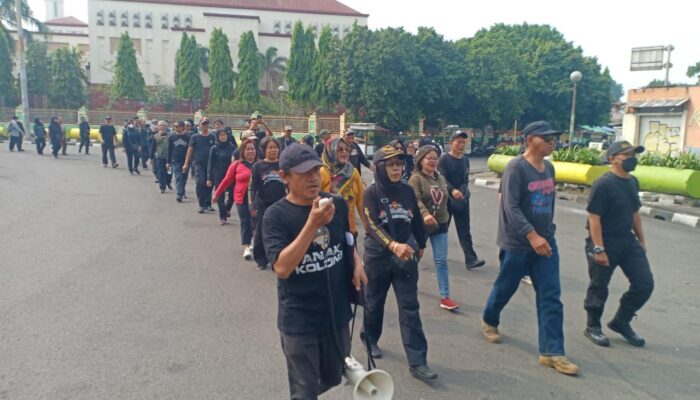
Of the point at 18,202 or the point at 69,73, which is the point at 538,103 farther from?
the point at 69,73

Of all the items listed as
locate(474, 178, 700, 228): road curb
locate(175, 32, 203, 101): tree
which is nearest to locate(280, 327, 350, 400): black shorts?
locate(474, 178, 700, 228): road curb

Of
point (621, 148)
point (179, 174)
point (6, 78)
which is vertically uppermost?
point (6, 78)

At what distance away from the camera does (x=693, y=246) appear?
8.83 m

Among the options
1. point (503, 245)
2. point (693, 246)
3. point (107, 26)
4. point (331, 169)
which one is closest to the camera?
point (503, 245)

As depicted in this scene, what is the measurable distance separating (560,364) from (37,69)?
186 ft

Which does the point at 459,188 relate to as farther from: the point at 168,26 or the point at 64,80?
the point at 168,26

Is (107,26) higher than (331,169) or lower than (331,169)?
higher

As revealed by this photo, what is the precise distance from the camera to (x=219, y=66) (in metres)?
52.4

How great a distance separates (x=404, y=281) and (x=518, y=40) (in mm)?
47107

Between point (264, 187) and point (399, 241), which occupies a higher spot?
point (264, 187)

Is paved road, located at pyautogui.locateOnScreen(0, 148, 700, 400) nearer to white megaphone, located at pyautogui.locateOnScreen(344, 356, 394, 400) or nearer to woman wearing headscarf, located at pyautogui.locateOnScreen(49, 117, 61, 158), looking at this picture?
white megaphone, located at pyautogui.locateOnScreen(344, 356, 394, 400)

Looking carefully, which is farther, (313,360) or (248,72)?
(248,72)

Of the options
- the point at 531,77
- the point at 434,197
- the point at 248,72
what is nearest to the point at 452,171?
the point at 434,197

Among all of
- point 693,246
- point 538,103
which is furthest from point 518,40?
point 693,246
